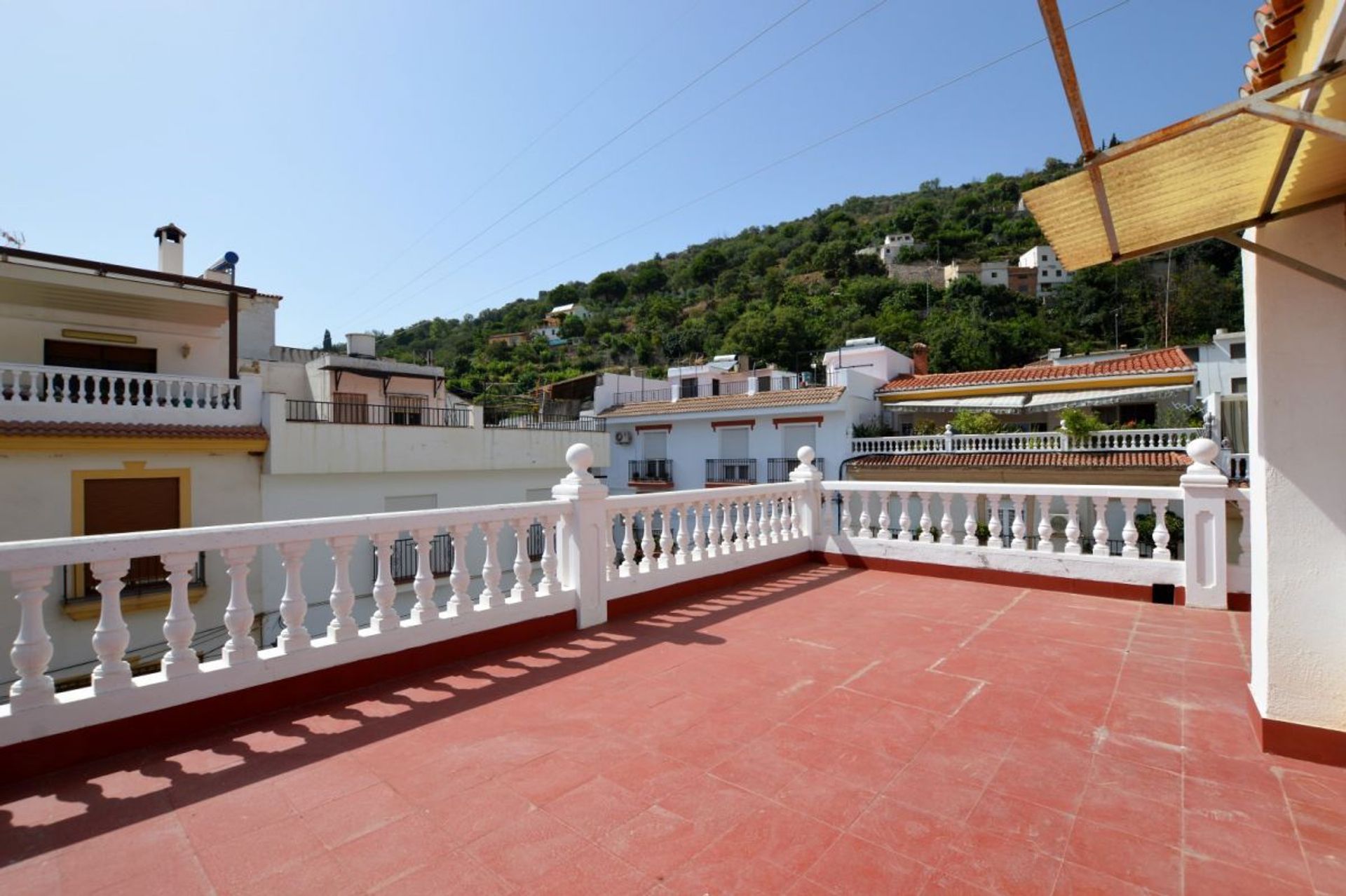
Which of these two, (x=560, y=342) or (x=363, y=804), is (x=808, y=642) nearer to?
(x=363, y=804)

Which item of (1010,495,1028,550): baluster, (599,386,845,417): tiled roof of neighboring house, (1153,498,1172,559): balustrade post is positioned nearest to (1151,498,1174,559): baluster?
(1153,498,1172,559): balustrade post

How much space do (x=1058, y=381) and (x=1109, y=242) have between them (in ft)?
61.1

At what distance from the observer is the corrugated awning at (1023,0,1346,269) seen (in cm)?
162

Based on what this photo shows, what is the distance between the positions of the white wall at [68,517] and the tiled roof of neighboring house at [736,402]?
49.9 feet

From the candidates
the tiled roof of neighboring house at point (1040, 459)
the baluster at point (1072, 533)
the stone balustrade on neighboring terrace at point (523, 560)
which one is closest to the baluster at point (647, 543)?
the stone balustrade on neighboring terrace at point (523, 560)

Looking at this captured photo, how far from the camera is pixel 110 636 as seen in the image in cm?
245

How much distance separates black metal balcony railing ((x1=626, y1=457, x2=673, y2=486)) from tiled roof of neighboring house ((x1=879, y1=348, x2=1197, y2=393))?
8568mm

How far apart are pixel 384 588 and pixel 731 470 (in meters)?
19.0

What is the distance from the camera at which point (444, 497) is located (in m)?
13.1

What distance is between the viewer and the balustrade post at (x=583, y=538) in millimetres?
4109

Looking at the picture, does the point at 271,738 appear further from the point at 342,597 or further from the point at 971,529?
the point at 971,529

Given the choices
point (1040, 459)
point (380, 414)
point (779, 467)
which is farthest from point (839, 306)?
point (380, 414)

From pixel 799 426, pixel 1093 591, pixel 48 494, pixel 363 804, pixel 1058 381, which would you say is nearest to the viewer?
pixel 363 804

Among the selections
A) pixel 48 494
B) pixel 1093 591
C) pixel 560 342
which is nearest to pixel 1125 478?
pixel 1093 591
